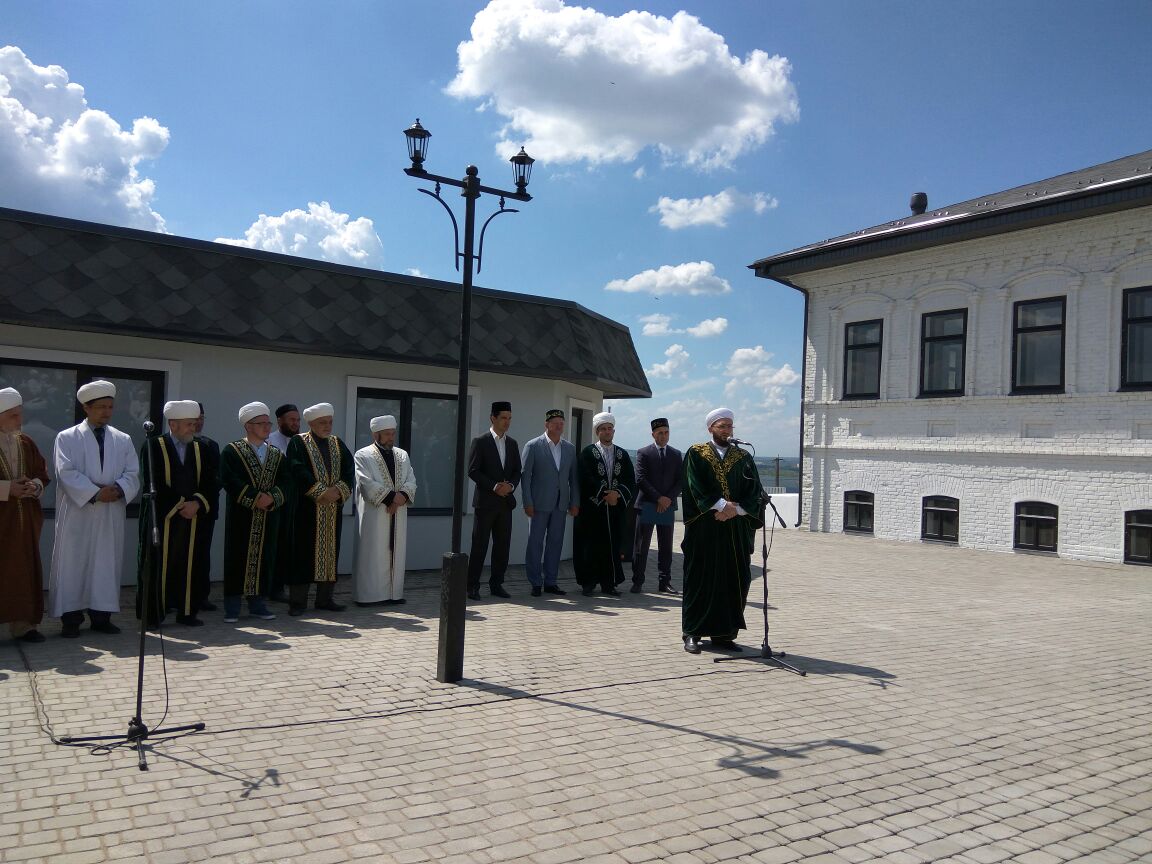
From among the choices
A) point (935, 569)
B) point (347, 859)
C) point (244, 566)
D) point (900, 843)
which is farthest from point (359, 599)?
point (935, 569)

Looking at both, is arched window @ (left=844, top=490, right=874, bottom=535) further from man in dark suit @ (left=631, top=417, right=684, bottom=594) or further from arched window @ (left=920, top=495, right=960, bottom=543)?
man in dark suit @ (left=631, top=417, right=684, bottom=594)

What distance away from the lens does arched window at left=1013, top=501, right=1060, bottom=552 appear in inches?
595

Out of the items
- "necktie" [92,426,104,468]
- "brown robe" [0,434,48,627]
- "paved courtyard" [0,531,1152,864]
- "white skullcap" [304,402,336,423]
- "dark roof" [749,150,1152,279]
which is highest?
"dark roof" [749,150,1152,279]

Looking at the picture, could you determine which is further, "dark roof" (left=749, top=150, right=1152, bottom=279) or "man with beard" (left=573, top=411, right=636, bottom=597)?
"dark roof" (left=749, top=150, right=1152, bottom=279)

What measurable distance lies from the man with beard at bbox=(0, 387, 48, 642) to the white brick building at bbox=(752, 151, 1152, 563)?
575 inches

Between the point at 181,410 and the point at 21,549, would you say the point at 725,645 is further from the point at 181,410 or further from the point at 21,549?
the point at 21,549

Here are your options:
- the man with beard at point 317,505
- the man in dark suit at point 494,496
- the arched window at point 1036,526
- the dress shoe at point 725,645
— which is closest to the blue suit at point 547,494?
the man in dark suit at point 494,496

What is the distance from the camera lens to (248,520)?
799 centimetres

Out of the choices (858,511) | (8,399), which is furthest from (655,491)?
(858,511)

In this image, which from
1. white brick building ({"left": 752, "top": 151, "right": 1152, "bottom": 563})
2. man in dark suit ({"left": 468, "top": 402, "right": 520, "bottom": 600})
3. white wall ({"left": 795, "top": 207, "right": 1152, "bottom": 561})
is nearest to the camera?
man in dark suit ({"left": 468, "top": 402, "right": 520, "bottom": 600})

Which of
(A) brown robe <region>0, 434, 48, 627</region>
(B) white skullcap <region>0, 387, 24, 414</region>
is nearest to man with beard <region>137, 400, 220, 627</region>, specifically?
(A) brown robe <region>0, 434, 48, 627</region>

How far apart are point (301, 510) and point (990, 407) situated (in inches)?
496

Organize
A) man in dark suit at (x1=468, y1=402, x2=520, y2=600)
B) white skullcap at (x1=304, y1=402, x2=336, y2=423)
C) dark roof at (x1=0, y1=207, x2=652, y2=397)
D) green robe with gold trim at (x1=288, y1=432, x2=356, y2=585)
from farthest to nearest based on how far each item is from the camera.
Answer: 1. man in dark suit at (x1=468, y1=402, x2=520, y2=600)
2. white skullcap at (x1=304, y1=402, x2=336, y2=423)
3. green robe with gold trim at (x1=288, y1=432, x2=356, y2=585)
4. dark roof at (x1=0, y1=207, x2=652, y2=397)

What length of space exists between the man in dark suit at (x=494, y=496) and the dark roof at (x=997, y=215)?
10.4 meters
